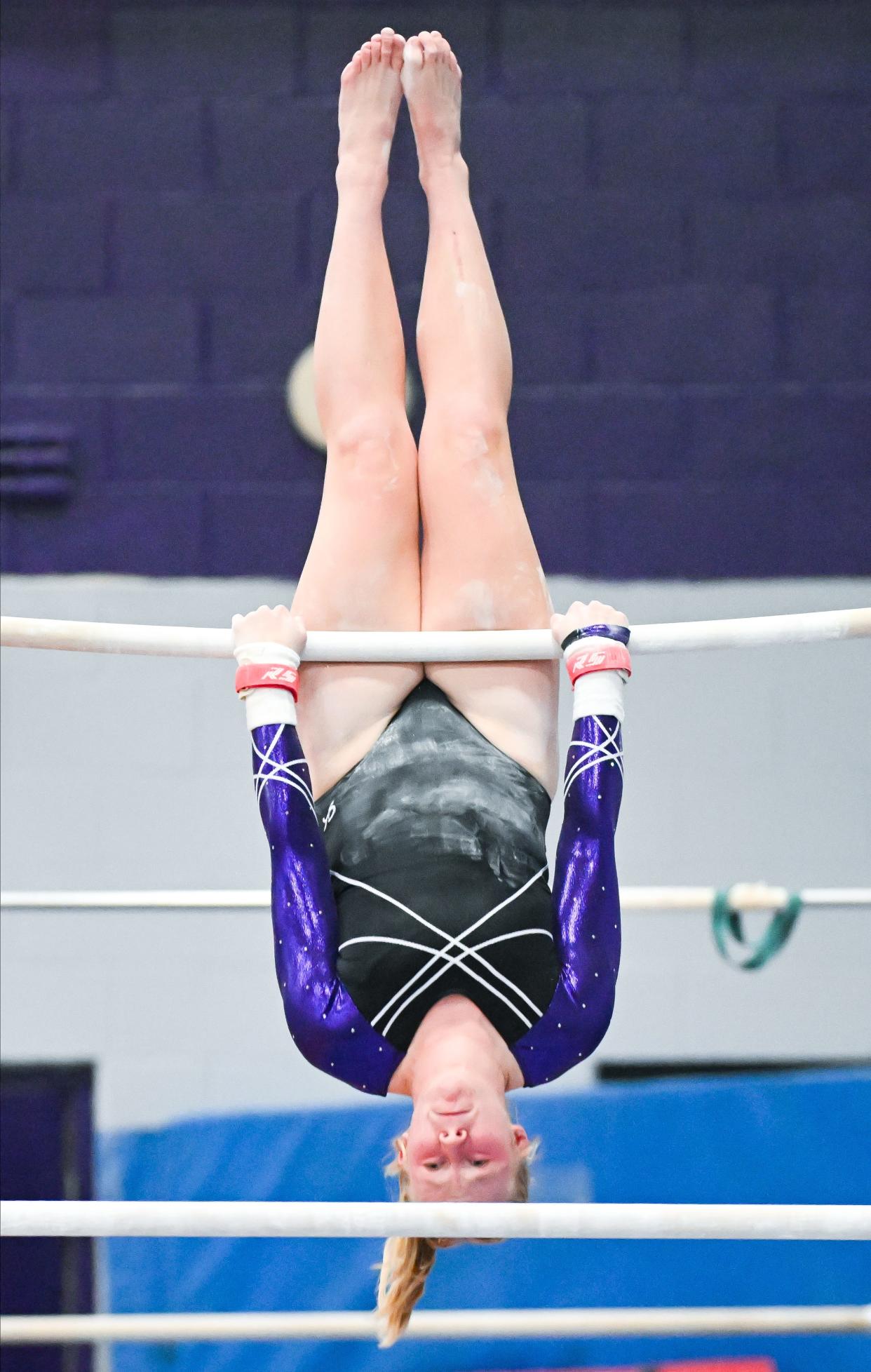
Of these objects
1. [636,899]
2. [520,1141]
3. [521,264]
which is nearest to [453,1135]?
[520,1141]

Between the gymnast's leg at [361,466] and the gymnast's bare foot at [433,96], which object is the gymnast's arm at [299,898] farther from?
the gymnast's bare foot at [433,96]

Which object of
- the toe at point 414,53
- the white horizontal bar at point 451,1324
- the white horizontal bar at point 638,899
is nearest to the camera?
the toe at point 414,53

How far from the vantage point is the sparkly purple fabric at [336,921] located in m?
1.90

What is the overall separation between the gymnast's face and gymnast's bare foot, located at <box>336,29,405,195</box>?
4.73 feet

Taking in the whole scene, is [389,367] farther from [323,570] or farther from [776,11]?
[776,11]

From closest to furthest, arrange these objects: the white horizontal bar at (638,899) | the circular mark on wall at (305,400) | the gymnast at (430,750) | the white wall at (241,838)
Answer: the gymnast at (430,750) → the white horizontal bar at (638,899) → the white wall at (241,838) → the circular mark on wall at (305,400)

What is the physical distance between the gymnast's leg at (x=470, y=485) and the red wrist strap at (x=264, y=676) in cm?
34

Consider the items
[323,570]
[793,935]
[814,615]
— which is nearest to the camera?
[814,615]

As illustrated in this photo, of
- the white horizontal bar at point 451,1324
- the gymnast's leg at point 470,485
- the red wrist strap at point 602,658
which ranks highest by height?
the gymnast's leg at point 470,485

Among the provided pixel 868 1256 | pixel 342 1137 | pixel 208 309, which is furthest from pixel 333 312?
pixel 868 1256

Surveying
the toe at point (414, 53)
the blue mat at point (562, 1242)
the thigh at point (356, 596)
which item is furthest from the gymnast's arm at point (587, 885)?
the blue mat at point (562, 1242)

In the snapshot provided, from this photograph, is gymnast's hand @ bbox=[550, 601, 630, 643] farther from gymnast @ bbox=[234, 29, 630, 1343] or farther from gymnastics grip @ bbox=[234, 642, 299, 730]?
gymnastics grip @ bbox=[234, 642, 299, 730]

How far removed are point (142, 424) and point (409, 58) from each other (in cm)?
154

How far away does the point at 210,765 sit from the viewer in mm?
3479
